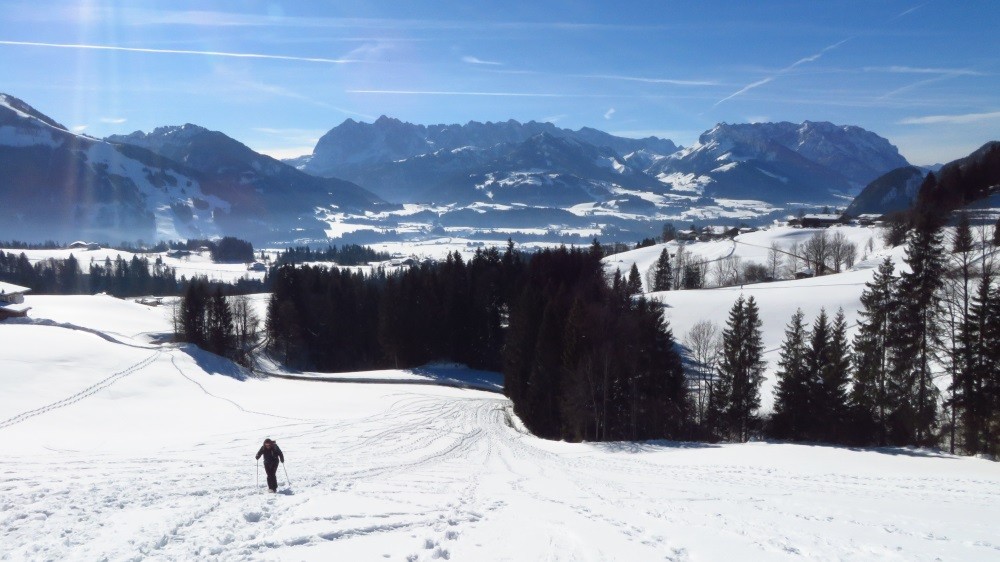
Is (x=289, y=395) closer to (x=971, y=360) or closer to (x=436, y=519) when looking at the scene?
(x=436, y=519)

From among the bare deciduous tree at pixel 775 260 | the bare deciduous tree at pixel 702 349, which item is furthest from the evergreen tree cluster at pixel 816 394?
the bare deciduous tree at pixel 775 260

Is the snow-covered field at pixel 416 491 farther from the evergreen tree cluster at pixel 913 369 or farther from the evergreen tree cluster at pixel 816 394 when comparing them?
the evergreen tree cluster at pixel 816 394

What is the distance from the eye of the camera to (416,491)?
13.7m

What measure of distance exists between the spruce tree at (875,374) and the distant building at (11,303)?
2635 inches

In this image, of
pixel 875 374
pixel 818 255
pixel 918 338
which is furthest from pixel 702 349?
pixel 818 255

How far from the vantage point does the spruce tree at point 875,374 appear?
26.3 metres

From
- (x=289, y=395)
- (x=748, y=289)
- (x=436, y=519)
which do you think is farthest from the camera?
(x=748, y=289)

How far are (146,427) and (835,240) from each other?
104 meters

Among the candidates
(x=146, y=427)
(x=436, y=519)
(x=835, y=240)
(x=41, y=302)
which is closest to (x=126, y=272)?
(x=41, y=302)

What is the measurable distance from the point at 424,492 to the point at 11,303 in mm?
67826

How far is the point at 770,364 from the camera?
4709cm

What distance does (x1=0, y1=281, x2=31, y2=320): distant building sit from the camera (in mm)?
54806

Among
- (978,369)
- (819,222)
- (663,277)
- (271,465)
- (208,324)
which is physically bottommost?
(208,324)

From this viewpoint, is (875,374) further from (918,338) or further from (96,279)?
(96,279)
